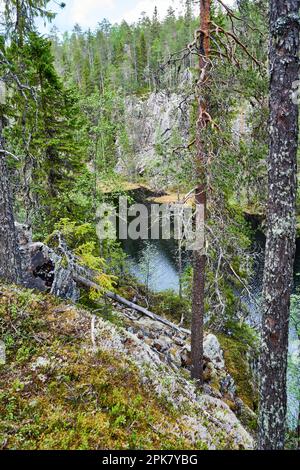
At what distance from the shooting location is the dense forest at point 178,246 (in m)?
3.36

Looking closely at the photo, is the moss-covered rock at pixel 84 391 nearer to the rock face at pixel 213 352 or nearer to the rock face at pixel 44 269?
the rock face at pixel 44 269

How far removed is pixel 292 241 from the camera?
361 centimetres

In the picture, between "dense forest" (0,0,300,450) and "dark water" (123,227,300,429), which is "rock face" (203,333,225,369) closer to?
"dense forest" (0,0,300,450)

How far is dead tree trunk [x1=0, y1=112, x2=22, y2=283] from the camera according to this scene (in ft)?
18.4

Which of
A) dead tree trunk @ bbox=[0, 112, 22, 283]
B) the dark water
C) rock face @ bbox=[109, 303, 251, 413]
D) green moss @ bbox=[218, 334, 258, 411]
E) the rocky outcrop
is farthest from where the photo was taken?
the dark water

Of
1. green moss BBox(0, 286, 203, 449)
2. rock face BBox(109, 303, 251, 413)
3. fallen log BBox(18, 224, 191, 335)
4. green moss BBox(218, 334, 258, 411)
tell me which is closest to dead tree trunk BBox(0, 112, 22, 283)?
green moss BBox(0, 286, 203, 449)

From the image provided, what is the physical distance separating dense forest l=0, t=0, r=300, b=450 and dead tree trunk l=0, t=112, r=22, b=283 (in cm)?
2

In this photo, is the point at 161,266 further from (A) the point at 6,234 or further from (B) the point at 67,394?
(B) the point at 67,394

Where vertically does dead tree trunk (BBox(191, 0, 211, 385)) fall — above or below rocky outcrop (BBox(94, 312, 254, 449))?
above

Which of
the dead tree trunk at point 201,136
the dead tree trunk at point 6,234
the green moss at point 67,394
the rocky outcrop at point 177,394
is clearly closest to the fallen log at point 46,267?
the dead tree trunk at point 6,234

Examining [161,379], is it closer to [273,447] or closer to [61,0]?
[273,447]

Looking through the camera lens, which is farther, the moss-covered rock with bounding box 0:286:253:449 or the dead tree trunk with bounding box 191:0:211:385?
the dead tree trunk with bounding box 191:0:211:385

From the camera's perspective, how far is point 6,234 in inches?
227

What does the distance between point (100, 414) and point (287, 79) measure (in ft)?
12.9
